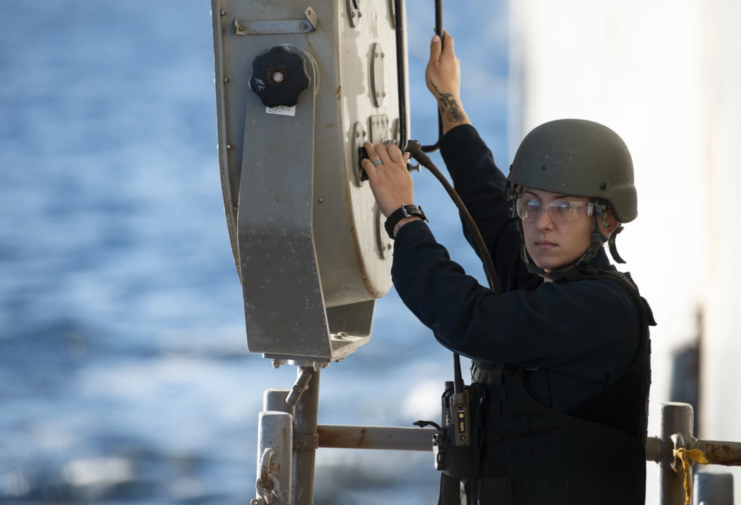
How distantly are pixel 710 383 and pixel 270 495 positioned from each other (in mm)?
3059

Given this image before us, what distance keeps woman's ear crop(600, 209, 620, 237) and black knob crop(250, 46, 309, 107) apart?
57 cm

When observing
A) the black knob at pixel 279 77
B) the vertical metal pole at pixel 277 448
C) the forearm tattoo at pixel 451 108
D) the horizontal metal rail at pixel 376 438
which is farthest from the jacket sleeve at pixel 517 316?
the horizontal metal rail at pixel 376 438

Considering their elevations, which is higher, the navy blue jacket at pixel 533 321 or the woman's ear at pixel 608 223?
the woman's ear at pixel 608 223

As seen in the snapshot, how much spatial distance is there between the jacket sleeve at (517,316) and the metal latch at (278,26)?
0.37 metres

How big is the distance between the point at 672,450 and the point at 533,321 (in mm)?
1083

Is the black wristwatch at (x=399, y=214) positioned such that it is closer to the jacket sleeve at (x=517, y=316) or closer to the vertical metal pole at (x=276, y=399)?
the jacket sleeve at (x=517, y=316)

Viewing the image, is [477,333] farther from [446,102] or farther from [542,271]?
[446,102]

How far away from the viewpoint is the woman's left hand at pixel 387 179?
1390mm

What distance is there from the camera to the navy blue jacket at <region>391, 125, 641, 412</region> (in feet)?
4.18

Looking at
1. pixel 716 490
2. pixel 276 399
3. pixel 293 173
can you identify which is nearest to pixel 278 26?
pixel 293 173

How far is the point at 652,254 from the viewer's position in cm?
→ 492

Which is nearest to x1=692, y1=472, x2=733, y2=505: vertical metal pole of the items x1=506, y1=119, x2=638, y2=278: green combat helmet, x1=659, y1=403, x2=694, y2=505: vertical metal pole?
x1=659, y1=403, x2=694, y2=505: vertical metal pole

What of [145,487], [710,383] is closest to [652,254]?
[710,383]

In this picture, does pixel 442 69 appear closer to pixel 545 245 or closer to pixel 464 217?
pixel 464 217
